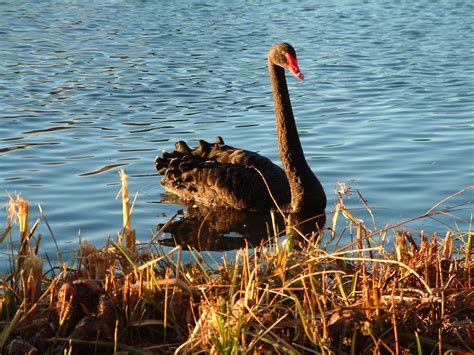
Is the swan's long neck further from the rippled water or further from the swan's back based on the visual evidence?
the rippled water

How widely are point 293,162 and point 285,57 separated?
736 mm

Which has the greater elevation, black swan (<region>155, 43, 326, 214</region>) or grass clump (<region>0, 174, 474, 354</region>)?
black swan (<region>155, 43, 326, 214</region>)

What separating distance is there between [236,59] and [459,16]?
196 inches

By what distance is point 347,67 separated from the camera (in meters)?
12.5

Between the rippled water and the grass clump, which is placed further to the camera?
the rippled water

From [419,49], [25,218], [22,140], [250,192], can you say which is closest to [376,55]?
[419,49]

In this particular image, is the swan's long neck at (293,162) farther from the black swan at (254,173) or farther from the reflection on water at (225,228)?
the reflection on water at (225,228)

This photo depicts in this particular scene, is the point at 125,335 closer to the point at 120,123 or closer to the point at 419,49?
the point at 120,123

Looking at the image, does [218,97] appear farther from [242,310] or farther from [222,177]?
[242,310]

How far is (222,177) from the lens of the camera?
22.7ft

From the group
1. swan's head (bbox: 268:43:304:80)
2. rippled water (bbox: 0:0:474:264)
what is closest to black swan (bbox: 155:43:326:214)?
swan's head (bbox: 268:43:304:80)

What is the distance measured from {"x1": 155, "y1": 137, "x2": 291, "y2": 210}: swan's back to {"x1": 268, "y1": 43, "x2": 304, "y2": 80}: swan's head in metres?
0.63

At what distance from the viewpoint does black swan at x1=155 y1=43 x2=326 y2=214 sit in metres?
6.67

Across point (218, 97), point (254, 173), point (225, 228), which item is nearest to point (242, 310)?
point (225, 228)
